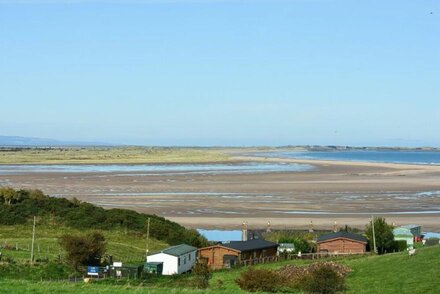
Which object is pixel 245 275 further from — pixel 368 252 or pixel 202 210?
pixel 202 210

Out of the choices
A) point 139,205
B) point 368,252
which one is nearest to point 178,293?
point 368,252

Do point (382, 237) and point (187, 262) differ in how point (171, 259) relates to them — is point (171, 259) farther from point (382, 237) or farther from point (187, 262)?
point (382, 237)

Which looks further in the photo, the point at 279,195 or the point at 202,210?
the point at 279,195

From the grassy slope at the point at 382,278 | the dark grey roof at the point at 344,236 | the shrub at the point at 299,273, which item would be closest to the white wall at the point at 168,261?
the grassy slope at the point at 382,278

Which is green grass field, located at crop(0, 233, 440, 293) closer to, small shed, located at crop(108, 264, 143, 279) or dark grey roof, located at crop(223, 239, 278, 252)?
small shed, located at crop(108, 264, 143, 279)

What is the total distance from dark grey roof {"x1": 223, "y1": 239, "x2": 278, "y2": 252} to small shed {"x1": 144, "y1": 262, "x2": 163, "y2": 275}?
5.47m

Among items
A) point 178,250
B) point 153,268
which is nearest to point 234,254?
point 178,250

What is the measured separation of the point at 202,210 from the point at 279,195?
1599cm

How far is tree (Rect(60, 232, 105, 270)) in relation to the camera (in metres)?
35.2

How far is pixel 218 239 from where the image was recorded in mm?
50812

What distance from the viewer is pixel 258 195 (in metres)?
79.2

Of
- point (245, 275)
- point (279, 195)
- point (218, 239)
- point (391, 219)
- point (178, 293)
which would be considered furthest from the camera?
point (279, 195)

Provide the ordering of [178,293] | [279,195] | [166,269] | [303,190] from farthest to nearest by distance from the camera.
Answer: [303,190]
[279,195]
[166,269]
[178,293]

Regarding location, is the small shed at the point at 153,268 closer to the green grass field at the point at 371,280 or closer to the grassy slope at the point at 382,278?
the green grass field at the point at 371,280
